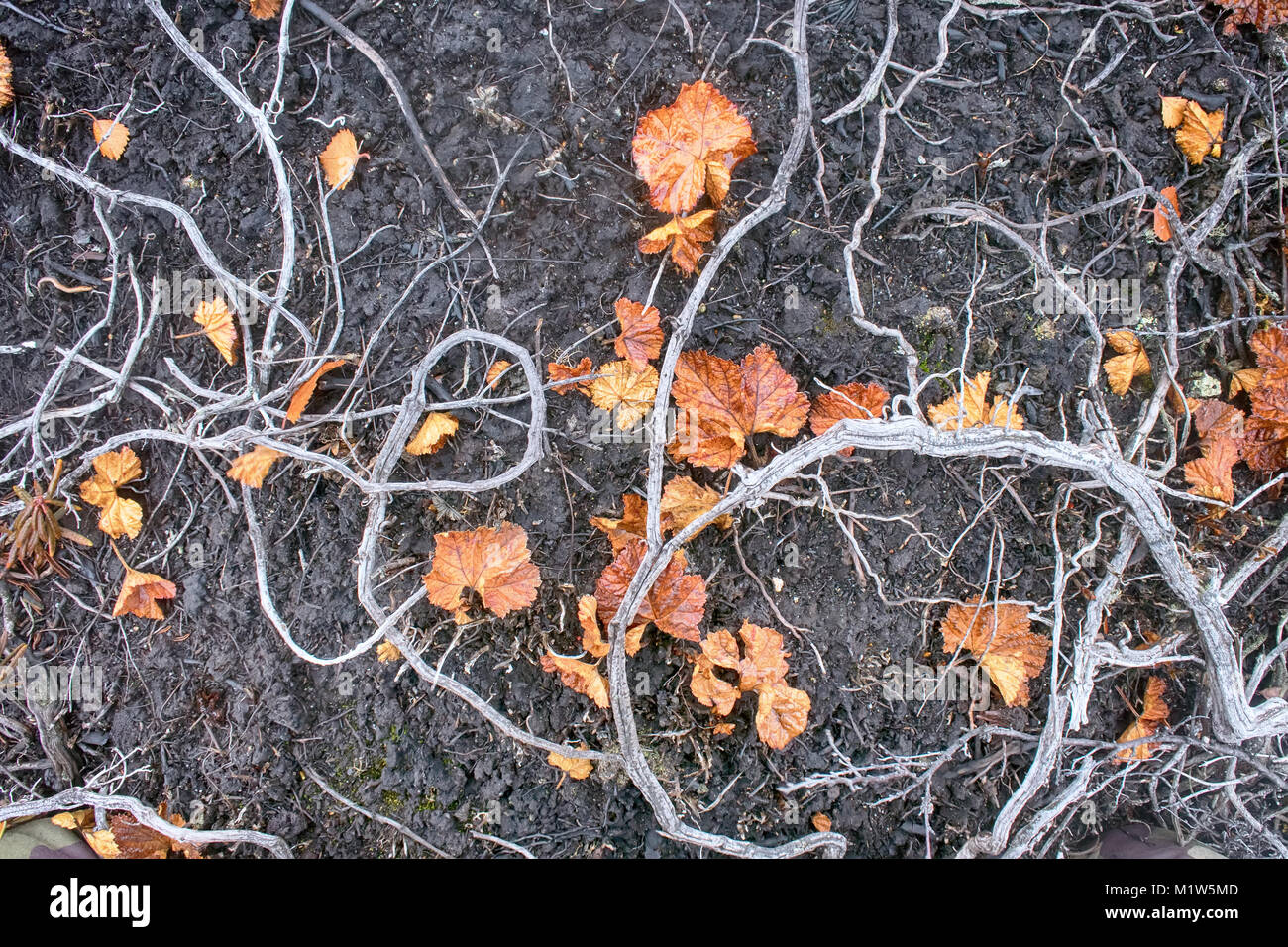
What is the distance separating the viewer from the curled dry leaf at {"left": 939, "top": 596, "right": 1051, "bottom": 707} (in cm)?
243

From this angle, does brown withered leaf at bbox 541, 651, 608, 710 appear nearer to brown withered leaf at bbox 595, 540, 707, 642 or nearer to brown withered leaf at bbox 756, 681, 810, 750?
brown withered leaf at bbox 595, 540, 707, 642

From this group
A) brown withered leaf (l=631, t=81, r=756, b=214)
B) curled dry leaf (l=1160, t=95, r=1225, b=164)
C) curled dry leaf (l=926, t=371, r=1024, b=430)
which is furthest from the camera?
curled dry leaf (l=1160, t=95, r=1225, b=164)

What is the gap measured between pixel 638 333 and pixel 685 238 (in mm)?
329

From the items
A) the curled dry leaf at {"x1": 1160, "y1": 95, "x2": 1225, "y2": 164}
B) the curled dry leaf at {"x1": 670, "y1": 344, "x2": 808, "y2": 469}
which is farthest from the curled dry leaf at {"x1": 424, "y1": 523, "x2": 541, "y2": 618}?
the curled dry leaf at {"x1": 1160, "y1": 95, "x2": 1225, "y2": 164}

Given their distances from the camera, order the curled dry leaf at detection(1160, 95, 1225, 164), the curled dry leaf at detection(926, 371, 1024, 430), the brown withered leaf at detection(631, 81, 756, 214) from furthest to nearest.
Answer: the curled dry leaf at detection(1160, 95, 1225, 164) < the curled dry leaf at detection(926, 371, 1024, 430) < the brown withered leaf at detection(631, 81, 756, 214)

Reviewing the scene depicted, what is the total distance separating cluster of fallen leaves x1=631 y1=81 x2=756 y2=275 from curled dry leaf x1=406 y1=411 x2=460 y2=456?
85 cm

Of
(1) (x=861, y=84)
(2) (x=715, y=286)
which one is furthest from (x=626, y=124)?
(1) (x=861, y=84)

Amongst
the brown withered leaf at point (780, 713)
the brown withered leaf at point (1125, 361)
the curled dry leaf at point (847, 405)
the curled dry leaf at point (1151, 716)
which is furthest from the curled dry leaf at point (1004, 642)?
the brown withered leaf at point (1125, 361)

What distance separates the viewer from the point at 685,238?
93.2 inches

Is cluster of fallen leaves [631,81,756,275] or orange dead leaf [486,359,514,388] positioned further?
orange dead leaf [486,359,514,388]

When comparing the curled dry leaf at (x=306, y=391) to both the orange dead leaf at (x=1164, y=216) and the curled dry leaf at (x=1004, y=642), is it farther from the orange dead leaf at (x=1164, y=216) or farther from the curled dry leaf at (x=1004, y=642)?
the orange dead leaf at (x=1164, y=216)

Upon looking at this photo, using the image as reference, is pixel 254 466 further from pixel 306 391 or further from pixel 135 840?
pixel 135 840

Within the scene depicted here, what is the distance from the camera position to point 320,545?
2516mm
